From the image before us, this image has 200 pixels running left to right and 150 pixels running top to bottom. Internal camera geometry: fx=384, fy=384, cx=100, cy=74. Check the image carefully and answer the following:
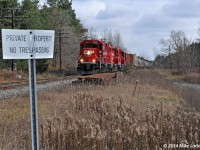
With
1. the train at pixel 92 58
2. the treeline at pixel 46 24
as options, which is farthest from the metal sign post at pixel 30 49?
the treeline at pixel 46 24

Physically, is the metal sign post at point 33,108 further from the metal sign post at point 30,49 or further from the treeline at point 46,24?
the treeline at point 46,24

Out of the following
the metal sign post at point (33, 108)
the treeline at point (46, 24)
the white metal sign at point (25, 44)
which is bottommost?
the metal sign post at point (33, 108)

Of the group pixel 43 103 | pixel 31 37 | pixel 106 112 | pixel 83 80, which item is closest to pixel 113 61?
pixel 83 80

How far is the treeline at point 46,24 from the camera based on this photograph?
165 ft

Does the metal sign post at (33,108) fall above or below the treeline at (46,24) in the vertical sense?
below

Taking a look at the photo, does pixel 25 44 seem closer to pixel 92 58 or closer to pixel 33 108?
pixel 33 108

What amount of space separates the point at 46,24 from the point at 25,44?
217 ft

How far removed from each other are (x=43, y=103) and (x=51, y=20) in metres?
64.5

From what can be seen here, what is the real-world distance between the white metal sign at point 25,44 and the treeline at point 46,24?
37.7m

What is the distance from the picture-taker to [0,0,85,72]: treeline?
50375 millimetres

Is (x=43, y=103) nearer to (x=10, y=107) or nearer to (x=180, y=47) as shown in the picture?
(x=10, y=107)

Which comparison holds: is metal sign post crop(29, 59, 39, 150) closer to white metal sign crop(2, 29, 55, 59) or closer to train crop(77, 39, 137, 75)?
white metal sign crop(2, 29, 55, 59)

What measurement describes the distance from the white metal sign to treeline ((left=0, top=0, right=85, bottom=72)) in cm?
3772

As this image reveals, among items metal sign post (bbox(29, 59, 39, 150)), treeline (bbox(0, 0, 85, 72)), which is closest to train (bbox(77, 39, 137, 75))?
treeline (bbox(0, 0, 85, 72))
